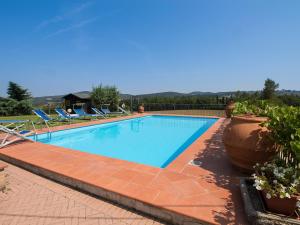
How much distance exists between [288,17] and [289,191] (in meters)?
8.01

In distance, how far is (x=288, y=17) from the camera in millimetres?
6793

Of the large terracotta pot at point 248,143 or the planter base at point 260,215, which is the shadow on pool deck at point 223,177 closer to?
the planter base at point 260,215

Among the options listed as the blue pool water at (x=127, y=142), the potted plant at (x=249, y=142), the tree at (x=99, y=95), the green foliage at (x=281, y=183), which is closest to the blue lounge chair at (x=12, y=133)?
the blue pool water at (x=127, y=142)

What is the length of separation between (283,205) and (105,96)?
14571mm

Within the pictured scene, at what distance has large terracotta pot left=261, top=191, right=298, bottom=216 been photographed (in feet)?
5.56

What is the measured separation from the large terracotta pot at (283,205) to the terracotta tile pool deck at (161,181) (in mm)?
327

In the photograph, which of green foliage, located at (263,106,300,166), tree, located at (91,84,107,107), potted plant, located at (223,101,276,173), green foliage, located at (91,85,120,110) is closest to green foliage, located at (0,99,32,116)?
green foliage, located at (91,85,120,110)

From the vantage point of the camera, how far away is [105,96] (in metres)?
15.1

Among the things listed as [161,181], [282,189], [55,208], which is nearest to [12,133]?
[55,208]

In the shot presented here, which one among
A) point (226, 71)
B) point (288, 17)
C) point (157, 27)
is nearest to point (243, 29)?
point (288, 17)

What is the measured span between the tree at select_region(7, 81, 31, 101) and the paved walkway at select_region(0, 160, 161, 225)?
18.4 metres

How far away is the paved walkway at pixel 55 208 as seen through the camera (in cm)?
212

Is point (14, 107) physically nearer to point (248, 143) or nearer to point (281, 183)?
point (248, 143)

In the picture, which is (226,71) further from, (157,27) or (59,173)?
(59,173)
